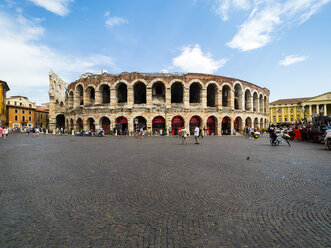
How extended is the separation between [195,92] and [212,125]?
282 inches

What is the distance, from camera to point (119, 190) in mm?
3904

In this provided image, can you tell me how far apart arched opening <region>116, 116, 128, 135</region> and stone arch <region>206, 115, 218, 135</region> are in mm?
13969

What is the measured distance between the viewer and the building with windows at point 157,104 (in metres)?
24.7

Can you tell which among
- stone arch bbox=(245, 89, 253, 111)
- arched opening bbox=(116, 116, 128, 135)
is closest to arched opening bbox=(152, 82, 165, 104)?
arched opening bbox=(116, 116, 128, 135)

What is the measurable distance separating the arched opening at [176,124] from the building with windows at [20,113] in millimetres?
52593

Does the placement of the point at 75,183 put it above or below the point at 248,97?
below

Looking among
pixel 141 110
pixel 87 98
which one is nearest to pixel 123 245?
pixel 141 110

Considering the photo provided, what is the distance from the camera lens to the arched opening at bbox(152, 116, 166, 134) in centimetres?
2511

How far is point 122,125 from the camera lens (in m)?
26.2

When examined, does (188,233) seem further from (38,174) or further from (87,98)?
(87,98)

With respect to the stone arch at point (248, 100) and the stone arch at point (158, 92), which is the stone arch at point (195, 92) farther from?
the stone arch at point (248, 100)

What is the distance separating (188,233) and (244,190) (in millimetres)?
2282

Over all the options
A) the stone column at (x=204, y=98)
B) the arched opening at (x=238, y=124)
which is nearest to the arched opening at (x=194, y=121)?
the stone column at (x=204, y=98)

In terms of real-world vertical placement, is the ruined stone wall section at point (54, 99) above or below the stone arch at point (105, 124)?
above
